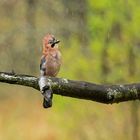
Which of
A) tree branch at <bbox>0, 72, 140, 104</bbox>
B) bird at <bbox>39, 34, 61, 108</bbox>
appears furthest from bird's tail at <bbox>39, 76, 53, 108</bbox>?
bird at <bbox>39, 34, 61, 108</bbox>

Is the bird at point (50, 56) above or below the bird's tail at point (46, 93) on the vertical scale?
above

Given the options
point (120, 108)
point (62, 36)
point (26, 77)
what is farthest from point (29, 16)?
point (26, 77)

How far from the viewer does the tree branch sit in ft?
11.1

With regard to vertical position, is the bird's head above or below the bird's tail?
above

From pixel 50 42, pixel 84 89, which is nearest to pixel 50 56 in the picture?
pixel 50 42

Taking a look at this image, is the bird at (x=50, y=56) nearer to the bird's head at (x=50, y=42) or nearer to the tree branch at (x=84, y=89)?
the bird's head at (x=50, y=42)

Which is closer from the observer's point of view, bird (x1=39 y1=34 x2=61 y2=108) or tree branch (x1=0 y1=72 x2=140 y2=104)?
tree branch (x1=0 y1=72 x2=140 y2=104)

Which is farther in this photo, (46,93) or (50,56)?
(50,56)

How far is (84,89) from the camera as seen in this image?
11.2ft

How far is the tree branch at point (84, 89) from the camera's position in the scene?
3.38m

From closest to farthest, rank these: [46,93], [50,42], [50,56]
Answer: [46,93], [50,42], [50,56]

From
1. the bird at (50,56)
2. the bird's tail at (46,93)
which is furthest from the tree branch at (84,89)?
the bird at (50,56)

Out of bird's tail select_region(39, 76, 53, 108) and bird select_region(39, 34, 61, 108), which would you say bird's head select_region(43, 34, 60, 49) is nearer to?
bird select_region(39, 34, 61, 108)

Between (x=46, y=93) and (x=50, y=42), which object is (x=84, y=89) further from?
(x=50, y=42)
